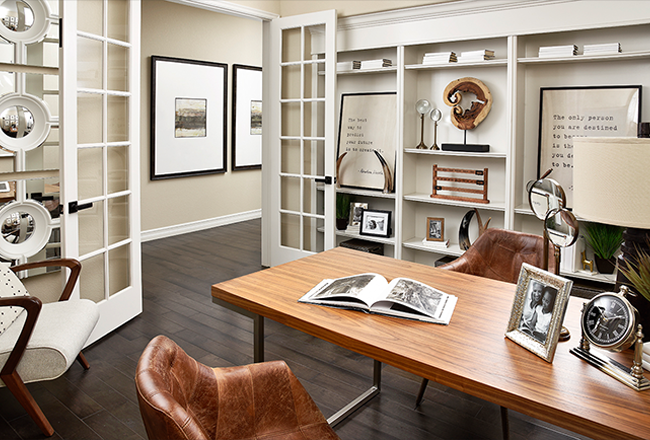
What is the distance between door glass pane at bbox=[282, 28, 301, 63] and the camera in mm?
4598

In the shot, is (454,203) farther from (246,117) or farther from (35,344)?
(246,117)

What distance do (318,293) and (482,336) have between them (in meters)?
0.61

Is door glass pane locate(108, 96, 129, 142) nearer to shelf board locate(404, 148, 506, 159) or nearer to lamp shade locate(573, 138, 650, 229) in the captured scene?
shelf board locate(404, 148, 506, 159)

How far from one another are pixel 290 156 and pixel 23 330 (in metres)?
3.01

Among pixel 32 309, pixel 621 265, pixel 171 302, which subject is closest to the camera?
pixel 621 265

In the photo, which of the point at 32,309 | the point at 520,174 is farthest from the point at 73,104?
the point at 520,174

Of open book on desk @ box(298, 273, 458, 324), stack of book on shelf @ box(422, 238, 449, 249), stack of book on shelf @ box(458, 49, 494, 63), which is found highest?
stack of book on shelf @ box(458, 49, 494, 63)

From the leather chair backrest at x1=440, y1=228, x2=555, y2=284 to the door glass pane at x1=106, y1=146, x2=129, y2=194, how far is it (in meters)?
2.22

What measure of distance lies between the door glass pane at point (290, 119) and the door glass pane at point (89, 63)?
188 centimetres

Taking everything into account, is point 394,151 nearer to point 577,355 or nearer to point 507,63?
point 507,63

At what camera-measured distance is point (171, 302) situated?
13.3 feet

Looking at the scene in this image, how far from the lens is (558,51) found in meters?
3.36

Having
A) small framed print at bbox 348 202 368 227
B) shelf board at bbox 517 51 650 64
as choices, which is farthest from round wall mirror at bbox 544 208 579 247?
small framed print at bbox 348 202 368 227

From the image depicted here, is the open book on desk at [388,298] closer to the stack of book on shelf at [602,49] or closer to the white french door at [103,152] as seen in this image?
the white french door at [103,152]
